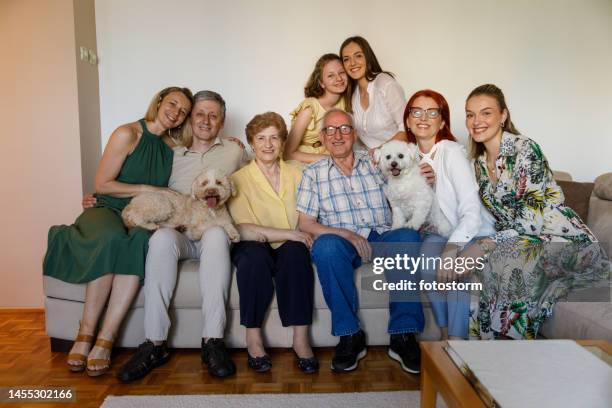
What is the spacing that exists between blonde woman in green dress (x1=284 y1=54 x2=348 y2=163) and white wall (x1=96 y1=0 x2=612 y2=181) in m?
0.52

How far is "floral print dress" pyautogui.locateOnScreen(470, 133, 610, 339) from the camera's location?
167cm

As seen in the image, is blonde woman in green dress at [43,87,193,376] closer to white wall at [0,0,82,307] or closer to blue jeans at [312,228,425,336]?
white wall at [0,0,82,307]

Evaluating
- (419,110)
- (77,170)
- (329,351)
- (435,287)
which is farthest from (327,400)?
(77,170)

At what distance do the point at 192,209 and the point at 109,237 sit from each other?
39 cm

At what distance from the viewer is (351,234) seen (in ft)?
6.47

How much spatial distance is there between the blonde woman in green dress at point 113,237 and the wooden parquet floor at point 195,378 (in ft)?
0.36

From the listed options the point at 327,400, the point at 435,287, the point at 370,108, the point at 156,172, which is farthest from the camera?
the point at 370,108

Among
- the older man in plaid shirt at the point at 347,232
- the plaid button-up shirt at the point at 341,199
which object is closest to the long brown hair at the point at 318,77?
the older man in plaid shirt at the point at 347,232

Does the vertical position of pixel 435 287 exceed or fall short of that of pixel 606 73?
it falls short

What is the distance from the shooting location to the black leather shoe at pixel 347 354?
1.82 meters

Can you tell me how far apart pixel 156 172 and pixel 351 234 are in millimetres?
1080

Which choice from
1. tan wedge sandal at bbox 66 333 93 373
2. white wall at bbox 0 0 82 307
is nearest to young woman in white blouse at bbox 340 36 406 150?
white wall at bbox 0 0 82 307

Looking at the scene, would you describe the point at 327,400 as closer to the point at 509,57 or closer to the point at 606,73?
the point at 509,57

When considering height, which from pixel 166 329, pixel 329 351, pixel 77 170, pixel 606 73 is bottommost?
pixel 329 351
